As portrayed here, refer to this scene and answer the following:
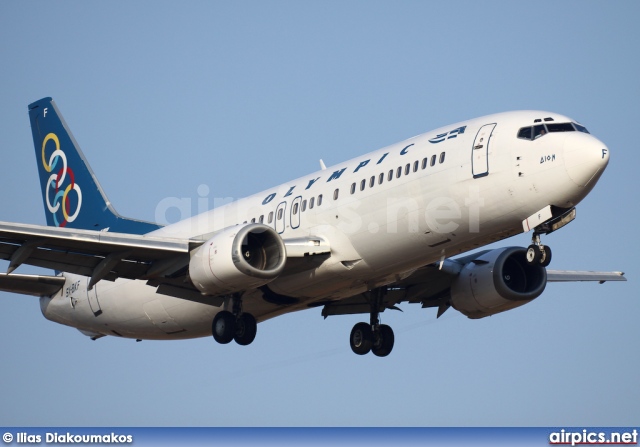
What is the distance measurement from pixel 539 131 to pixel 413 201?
13.4 ft

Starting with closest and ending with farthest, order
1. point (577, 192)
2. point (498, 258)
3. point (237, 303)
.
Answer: point (577, 192), point (237, 303), point (498, 258)

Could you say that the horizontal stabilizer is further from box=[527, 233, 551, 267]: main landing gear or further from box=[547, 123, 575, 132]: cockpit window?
box=[547, 123, 575, 132]: cockpit window

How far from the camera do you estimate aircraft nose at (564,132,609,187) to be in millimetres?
34500

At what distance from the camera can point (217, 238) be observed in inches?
1508

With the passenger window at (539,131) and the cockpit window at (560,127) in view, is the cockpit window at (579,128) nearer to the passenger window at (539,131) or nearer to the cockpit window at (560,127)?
the cockpit window at (560,127)

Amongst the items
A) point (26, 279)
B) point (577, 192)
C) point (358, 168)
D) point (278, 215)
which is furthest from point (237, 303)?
point (577, 192)

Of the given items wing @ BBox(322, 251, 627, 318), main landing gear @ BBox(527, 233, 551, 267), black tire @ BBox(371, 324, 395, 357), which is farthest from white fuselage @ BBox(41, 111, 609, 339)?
black tire @ BBox(371, 324, 395, 357)

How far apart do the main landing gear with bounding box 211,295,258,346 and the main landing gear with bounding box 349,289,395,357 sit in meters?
5.13

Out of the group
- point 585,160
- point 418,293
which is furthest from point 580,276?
point 585,160

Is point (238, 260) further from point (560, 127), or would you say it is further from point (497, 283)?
point (497, 283)

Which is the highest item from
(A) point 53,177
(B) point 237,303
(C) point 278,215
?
(A) point 53,177

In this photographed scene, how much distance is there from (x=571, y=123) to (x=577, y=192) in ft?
7.06

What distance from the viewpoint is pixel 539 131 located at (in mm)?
35688

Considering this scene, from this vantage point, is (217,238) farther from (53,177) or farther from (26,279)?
(53,177)
